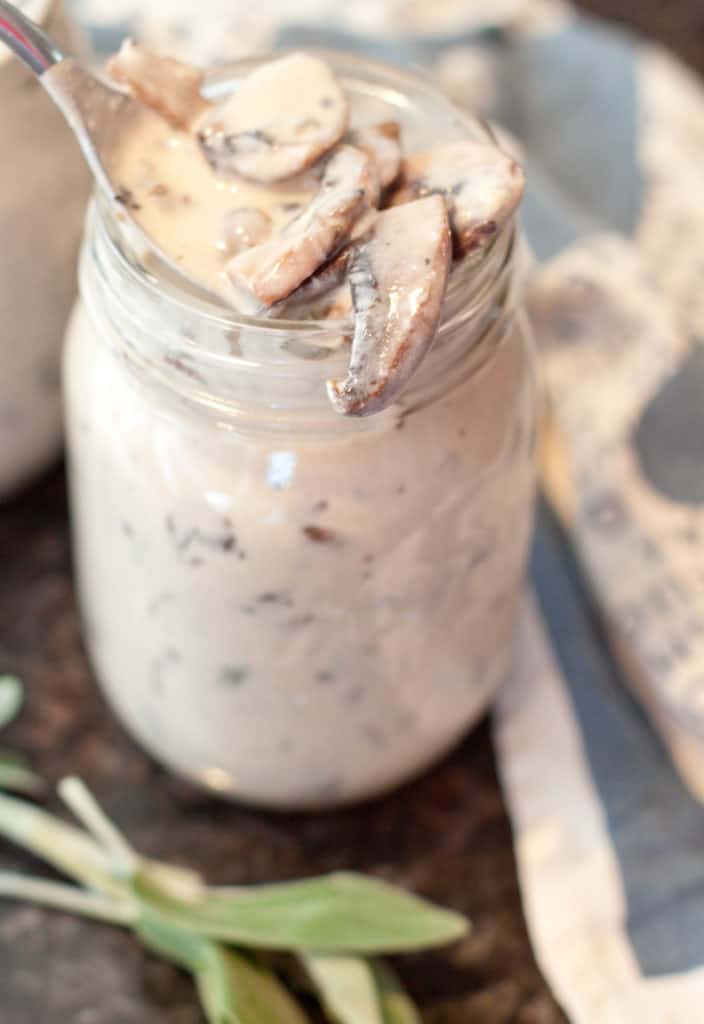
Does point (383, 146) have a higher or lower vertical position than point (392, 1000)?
higher

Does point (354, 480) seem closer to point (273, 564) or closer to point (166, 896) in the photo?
point (273, 564)

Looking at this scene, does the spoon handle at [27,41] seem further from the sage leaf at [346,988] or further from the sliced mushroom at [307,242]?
the sage leaf at [346,988]

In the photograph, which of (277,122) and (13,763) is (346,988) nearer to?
(13,763)

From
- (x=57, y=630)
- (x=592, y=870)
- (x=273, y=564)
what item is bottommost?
(x=592, y=870)

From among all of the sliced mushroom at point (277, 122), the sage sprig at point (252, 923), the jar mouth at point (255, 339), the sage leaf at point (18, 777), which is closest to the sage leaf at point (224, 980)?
the sage sprig at point (252, 923)

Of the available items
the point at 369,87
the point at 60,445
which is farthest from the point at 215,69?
the point at 60,445

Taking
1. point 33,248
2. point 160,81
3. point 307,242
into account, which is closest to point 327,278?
point 307,242
